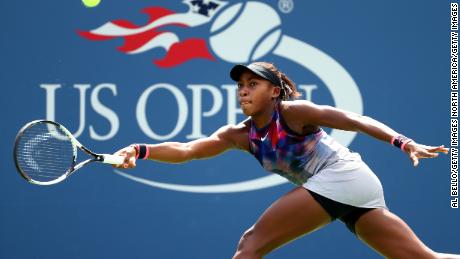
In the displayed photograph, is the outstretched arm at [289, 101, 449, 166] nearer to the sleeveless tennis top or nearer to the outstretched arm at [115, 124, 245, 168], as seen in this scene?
the sleeveless tennis top

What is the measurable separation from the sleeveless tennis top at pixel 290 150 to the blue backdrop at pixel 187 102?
2024 millimetres

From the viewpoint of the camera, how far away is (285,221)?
4.82 metres

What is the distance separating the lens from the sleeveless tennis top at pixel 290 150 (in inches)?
196

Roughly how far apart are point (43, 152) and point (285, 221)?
1622mm

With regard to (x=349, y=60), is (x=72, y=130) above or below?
below

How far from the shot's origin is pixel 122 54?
23.4ft

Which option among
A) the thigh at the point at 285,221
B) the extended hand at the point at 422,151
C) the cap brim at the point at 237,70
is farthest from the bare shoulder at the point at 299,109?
the extended hand at the point at 422,151

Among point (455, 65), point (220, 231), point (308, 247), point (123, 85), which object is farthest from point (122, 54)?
point (455, 65)

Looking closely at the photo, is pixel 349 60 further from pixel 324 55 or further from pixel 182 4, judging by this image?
pixel 182 4

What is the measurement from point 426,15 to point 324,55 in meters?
0.92

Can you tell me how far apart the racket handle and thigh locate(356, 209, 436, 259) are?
4.63ft

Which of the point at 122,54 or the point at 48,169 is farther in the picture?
the point at 122,54

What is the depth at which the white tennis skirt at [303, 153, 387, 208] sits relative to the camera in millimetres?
4914

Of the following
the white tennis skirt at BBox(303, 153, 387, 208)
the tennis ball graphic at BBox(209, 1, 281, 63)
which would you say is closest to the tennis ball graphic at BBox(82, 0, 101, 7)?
the tennis ball graphic at BBox(209, 1, 281, 63)
